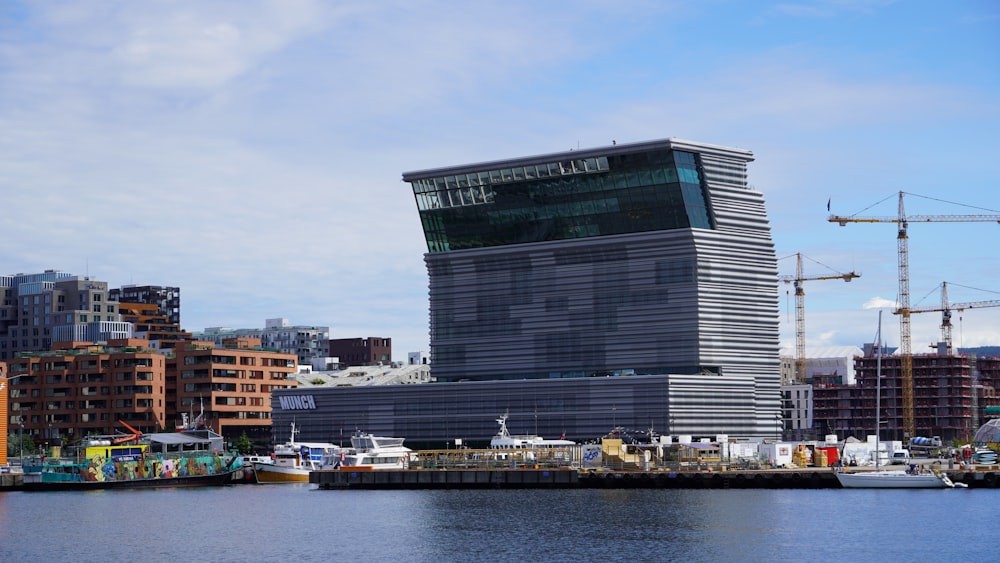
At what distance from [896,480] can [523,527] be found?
64.2m

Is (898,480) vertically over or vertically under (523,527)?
over

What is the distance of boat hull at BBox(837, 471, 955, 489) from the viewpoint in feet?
604

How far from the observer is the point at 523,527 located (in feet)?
465

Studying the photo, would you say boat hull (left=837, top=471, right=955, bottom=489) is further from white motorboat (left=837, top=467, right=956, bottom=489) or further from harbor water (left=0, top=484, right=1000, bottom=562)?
harbor water (left=0, top=484, right=1000, bottom=562)

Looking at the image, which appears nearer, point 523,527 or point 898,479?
point 523,527

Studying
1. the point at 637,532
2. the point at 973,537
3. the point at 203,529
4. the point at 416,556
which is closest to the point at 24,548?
the point at 203,529

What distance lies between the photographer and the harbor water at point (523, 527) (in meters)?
123

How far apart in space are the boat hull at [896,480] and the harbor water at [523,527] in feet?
10.3

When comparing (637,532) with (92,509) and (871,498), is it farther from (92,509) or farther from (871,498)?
(92,509)

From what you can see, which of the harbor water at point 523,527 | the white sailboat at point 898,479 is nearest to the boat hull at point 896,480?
the white sailboat at point 898,479

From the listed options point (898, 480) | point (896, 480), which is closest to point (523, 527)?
point (896, 480)

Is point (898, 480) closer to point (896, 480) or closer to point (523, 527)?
point (896, 480)

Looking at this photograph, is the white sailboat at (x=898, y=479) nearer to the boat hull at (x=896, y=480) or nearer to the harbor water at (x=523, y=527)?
the boat hull at (x=896, y=480)

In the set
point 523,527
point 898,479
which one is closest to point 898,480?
point 898,479
